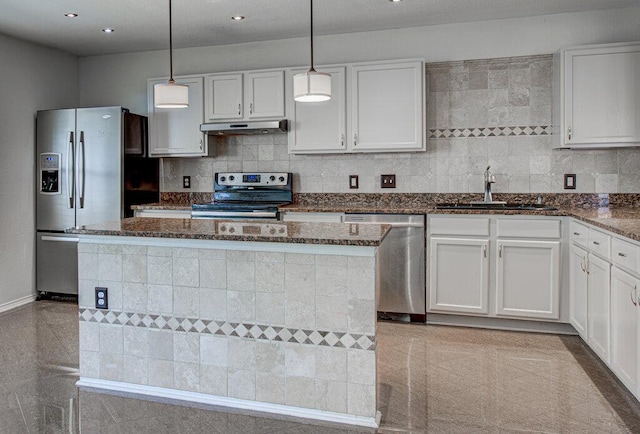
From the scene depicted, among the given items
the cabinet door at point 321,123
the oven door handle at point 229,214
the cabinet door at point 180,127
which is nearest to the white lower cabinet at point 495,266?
the cabinet door at point 321,123

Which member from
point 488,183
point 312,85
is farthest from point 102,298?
point 488,183

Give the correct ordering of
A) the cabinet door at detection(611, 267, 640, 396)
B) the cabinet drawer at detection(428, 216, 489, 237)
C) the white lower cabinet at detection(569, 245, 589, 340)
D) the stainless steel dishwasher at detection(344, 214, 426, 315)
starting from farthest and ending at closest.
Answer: the stainless steel dishwasher at detection(344, 214, 426, 315) < the cabinet drawer at detection(428, 216, 489, 237) < the white lower cabinet at detection(569, 245, 589, 340) < the cabinet door at detection(611, 267, 640, 396)

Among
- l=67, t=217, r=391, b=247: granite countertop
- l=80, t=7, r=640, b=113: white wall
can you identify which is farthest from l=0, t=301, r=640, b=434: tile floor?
l=80, t=7, r=640, b=113: white wall

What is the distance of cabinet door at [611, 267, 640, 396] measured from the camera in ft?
7.53

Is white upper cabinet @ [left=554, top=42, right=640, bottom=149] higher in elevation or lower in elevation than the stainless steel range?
higher

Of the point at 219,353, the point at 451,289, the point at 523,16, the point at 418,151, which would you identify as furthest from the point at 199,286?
the point at 523,16

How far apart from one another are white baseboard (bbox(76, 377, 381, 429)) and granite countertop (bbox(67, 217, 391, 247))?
0.81 m

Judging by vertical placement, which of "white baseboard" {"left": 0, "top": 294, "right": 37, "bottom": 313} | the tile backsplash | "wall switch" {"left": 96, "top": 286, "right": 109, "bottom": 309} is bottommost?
"white baseboard" {"left": 0, "top": 294, "right": 37, "bottom": 313}

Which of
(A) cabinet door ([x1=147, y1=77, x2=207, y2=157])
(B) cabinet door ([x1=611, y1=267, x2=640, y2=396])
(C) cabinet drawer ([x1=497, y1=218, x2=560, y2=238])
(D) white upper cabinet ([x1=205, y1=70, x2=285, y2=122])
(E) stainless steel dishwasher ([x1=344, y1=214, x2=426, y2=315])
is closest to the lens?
(B) cabinet door ([x1=611, y1=267, x2=640, y2=396])

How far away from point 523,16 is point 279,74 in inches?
82.8

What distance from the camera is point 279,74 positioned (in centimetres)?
437

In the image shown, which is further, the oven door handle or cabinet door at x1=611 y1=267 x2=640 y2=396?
the oven door handle

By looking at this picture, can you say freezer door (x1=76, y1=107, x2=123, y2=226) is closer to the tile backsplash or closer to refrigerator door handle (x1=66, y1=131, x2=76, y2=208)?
refrigerator door handle (x1=66, y1=131, x2=76, y2=208)

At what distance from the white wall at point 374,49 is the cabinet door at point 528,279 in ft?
5.52
